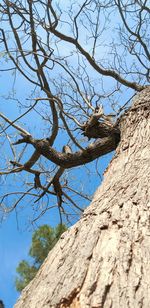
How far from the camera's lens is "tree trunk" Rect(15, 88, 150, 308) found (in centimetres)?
136

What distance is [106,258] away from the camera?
1.59m

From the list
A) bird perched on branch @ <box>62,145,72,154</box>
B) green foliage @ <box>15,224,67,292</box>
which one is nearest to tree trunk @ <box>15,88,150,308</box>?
bird perched on branch @ <box>62,145,72,154</box>

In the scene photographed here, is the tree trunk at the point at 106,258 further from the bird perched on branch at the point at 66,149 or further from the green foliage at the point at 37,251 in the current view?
the green foliage at the point at 37,251

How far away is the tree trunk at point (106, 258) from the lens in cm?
136

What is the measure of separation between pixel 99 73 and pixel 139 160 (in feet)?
10.3

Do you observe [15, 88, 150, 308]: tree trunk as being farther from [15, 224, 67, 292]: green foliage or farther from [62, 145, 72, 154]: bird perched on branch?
[15, 224, 67, 292]: green foliage

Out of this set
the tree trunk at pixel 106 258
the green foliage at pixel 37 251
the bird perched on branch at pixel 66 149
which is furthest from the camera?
the green foliage at pixel 37 251

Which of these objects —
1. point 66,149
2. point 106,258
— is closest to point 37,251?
point 66,149

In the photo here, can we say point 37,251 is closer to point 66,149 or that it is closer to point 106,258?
point 66,149

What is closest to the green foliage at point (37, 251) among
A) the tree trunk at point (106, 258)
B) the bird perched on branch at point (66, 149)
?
the bird perched on branch at point (66, 149)

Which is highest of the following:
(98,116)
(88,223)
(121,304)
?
(98,116)

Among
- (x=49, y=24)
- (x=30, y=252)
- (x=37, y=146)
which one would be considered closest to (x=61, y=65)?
(x=49, y=24)

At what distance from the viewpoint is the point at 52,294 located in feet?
4.88

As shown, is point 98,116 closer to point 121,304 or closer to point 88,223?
point 88,223
